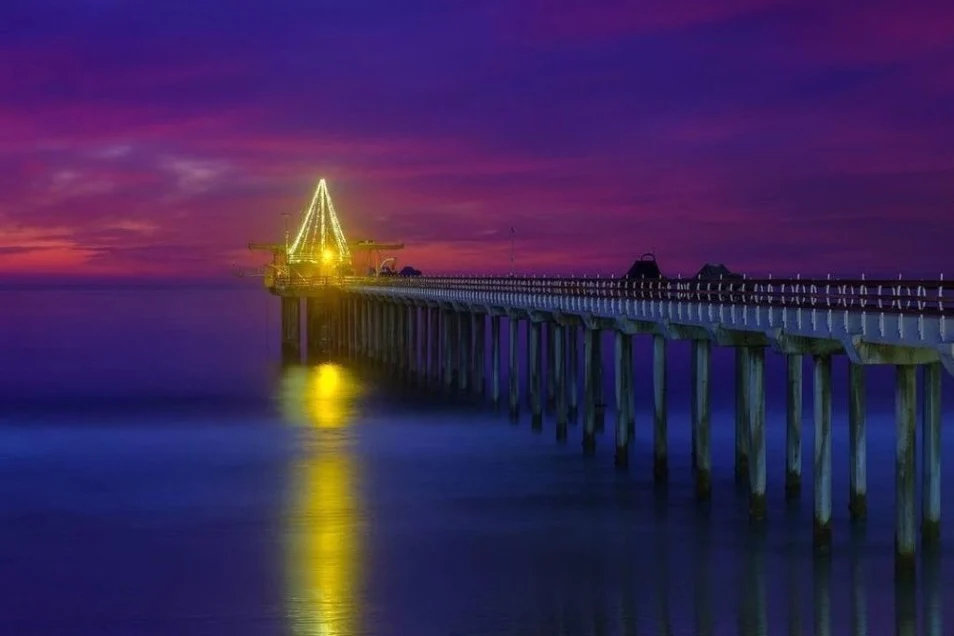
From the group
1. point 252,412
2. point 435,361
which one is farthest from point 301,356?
point 252,412

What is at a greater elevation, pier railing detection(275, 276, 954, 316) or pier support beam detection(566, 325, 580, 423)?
pier railing detection(275, 276, 954, 316)

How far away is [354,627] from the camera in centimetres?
2300

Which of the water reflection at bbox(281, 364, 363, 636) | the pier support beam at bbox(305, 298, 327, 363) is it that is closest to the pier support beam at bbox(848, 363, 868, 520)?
the water reflection at bbox(281, 364, 363, 636)

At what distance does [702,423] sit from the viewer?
3241 centimetres

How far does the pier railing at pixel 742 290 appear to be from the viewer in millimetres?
24891

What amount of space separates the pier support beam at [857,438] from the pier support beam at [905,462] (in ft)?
5.16

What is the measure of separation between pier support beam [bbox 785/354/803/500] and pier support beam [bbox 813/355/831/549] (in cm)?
277

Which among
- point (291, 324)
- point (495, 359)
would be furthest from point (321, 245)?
point (495, 359)

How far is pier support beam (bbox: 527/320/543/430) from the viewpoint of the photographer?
4850 centimetres

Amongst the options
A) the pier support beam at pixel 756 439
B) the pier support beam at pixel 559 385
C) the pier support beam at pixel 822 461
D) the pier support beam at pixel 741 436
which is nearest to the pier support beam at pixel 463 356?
the pier support beam at pixel 559 385

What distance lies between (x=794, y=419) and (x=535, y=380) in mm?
19060

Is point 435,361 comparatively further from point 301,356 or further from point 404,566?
point 404,566

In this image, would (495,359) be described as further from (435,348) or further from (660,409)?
(660,409)

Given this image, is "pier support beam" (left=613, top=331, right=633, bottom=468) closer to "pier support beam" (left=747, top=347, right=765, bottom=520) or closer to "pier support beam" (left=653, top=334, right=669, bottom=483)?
"pier support beam" (left=653, top=334, right=669, bottom=483)
